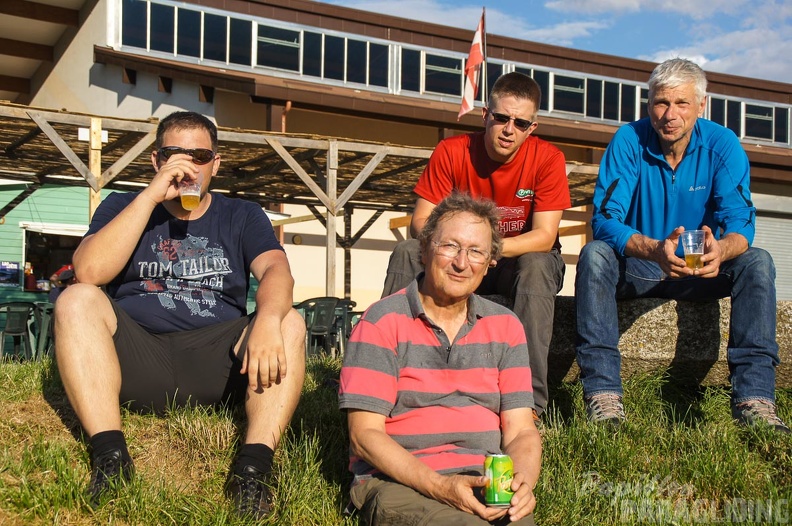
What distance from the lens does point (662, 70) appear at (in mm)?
4594

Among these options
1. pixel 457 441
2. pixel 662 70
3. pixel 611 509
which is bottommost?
pixel 611 509

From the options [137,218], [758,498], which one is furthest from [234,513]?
[758,498]

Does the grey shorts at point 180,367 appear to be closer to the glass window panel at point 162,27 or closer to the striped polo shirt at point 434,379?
the striped polo shirt at point 434,379

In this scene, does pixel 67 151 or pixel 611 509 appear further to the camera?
pixel 67 151

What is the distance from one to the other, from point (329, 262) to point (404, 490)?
10.7 m

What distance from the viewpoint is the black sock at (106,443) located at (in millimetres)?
3295

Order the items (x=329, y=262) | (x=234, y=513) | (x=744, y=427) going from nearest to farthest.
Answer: (x=234, y=513) < (x=744, y=427) < (x=329, y=262)

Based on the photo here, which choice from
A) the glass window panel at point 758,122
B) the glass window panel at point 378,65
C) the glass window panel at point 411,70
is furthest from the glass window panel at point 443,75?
the glass window panel at point 758,122

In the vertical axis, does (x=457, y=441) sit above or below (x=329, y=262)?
below

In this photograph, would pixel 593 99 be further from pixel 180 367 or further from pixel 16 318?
pixel 180 367

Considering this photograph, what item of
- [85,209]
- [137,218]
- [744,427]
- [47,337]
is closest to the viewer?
[137,218]

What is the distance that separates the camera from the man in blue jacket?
415 cm

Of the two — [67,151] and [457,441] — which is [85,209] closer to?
[67,151]

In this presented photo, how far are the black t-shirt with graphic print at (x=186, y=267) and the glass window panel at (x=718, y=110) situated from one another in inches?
981
